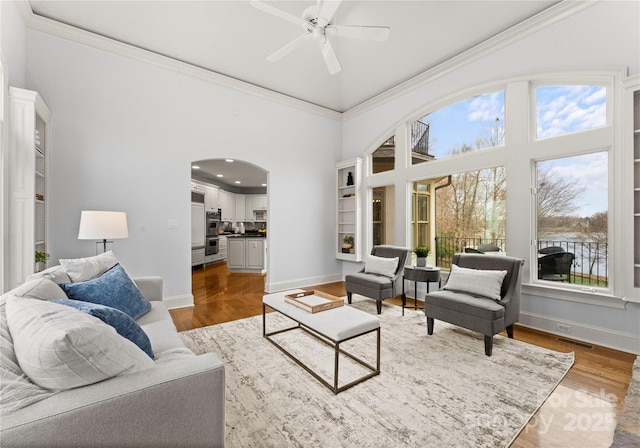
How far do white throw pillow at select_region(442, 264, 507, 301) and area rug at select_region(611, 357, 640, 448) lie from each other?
104 cm

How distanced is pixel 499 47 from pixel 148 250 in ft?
17.9

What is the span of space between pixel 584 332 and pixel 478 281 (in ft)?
3.99

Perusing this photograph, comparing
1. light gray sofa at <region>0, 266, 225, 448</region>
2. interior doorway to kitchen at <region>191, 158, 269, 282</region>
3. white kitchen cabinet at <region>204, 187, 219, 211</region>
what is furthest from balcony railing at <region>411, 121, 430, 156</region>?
white kitchen cabinet at <region>204, 187, 219, 211</region>

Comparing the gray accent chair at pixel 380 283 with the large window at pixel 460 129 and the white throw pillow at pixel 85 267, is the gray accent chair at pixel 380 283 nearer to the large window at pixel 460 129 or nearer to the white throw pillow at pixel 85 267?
the large window at pixel 460 129

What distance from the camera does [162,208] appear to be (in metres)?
4.10

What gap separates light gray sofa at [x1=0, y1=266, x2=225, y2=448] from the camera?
0.85 meters

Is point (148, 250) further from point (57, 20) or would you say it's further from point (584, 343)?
point (584, 343)

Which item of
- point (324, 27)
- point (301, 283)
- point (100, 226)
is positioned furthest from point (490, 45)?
point (100, 226)

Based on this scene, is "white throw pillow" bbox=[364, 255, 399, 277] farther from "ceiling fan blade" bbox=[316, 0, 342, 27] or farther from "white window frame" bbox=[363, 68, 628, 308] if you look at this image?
"ceiling fan blade" bbox=[316, 0, 342, 27]

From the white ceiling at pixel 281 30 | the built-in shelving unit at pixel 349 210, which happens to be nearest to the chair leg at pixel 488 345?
the built-in shelving unit at pixel 349 210

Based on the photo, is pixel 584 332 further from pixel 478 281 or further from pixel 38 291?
pixel 38 291

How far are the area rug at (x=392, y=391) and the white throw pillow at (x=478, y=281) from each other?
0.50 metres

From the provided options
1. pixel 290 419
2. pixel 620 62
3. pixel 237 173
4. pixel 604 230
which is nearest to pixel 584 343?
pixel 604 230

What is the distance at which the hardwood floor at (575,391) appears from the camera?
166cm
